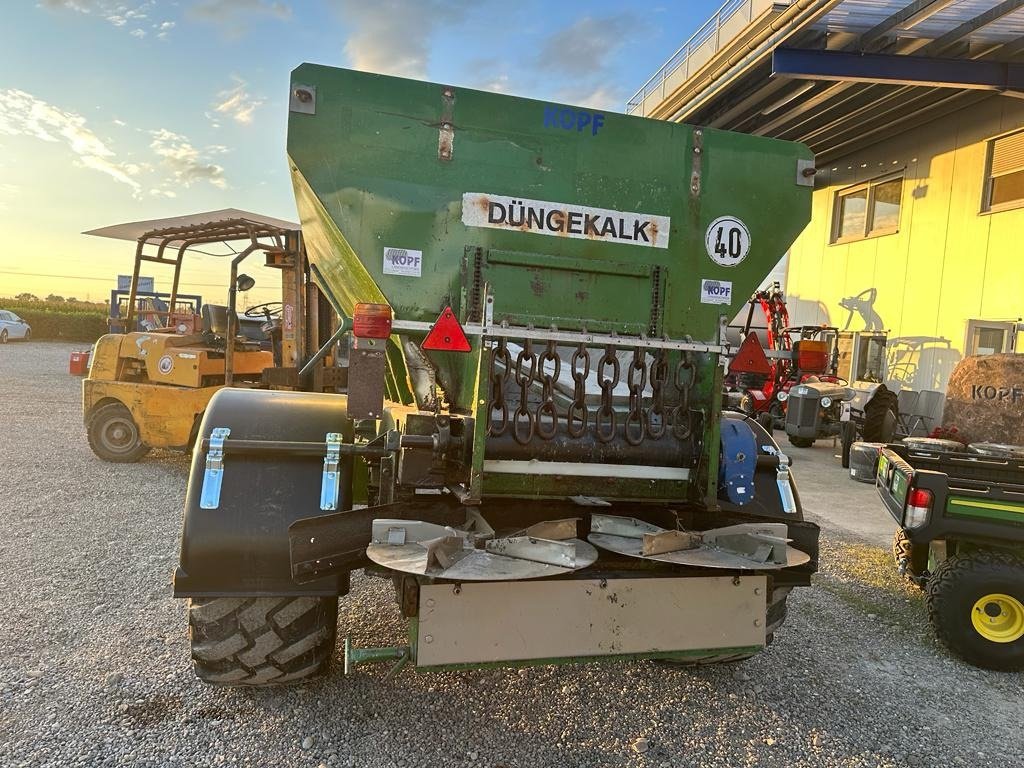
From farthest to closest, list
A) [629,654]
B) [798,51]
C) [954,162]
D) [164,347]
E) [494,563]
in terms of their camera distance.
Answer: [954,162] → [798,51] → [164,347] → [629,654] → [494,563]

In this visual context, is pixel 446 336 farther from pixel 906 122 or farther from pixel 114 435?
pixel 906 122

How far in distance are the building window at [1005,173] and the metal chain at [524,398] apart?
10.7 m

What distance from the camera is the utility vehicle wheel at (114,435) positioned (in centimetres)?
831

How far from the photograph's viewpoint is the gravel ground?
2.75 metres

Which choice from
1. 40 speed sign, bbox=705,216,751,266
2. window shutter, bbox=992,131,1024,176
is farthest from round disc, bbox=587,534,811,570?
window shutter, bbox=992,131,1024,176

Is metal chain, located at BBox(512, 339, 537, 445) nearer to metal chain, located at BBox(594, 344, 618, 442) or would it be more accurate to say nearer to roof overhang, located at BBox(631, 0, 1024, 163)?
metal chain, located at BBox(594, 344, 618, 442)

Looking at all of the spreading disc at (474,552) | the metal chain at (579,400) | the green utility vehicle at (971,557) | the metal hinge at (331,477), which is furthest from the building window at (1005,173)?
the metal hinge at (331,477)

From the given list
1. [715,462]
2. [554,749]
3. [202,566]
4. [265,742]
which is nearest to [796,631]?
[715,462]

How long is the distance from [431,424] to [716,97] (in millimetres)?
11405

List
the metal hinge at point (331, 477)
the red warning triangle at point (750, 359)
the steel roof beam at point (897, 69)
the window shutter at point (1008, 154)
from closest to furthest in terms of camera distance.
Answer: the metal hinge at point (331, 477), the red warning triangle at point (750, 359), the steel roof beam at point (897, 69), the window shutter at point (1008, 154)

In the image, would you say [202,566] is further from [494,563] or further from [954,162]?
[954,162]

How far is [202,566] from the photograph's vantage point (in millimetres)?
2738

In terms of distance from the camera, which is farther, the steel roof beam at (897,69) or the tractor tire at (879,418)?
the tractor tire at (879,418)

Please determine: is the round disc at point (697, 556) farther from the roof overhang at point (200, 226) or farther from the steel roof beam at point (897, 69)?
the steel roof beam at point (897, 69)
